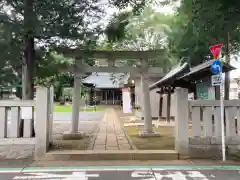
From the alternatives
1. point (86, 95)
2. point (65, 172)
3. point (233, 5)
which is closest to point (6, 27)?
point (65, 172)

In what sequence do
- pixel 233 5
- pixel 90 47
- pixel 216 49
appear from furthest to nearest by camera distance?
pixel 90 47 → pixel 216 49 → pixel 233 5

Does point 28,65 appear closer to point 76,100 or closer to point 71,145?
point 71,145

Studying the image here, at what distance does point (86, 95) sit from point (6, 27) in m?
41.0

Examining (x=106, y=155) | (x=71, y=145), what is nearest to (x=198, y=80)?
(x=71, y=145)

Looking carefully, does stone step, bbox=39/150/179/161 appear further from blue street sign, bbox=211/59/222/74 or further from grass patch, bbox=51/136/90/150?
blue street sign, bbox=211/59/222/74

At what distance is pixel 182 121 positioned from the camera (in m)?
8.87

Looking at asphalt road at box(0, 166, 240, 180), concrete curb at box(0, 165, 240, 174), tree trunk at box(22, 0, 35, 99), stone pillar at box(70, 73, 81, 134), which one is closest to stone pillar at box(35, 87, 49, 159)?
concrete curb at box(0, 165, 240, 174)

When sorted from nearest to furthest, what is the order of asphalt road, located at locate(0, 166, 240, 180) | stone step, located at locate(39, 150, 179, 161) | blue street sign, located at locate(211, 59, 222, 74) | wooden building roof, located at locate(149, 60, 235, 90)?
1. asphalt road, located at locate(0, 166, 240, 180)
2. blue street sign, located at locate(211, 59, 222, 74)
3. stone step, located at locate(39, 150, 179, 161)
4. wooden building roof, located at locate(149, 60, 235, 90)

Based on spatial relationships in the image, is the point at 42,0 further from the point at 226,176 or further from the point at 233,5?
the point at 226,176

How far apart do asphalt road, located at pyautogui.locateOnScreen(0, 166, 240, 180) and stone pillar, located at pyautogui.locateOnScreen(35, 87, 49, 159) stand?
108cm

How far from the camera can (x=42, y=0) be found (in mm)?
8492

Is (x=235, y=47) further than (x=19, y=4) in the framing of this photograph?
Yes

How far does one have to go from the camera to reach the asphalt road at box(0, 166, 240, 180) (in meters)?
6.88

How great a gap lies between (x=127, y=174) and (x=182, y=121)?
2375mm
